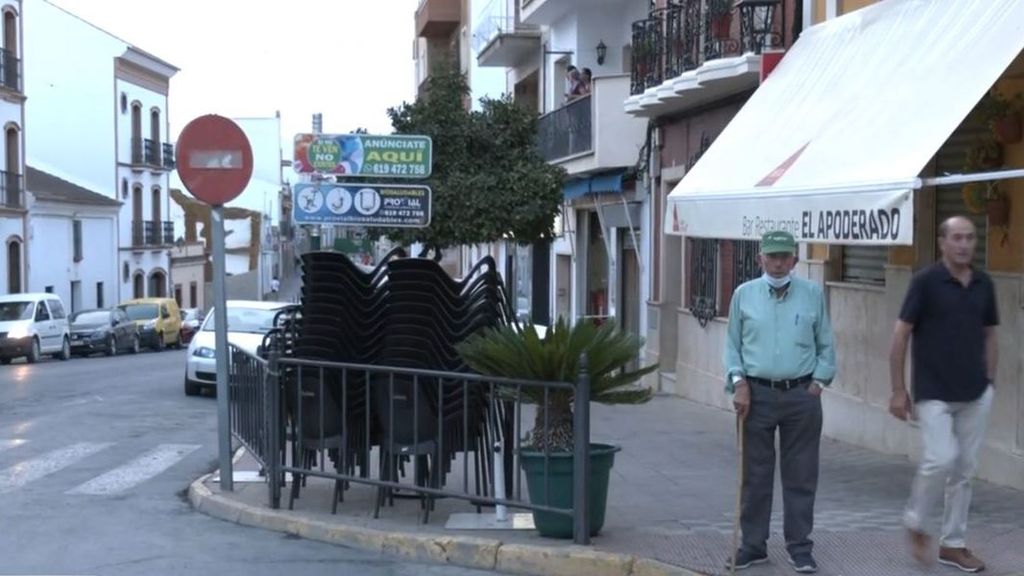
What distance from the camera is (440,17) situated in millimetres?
45094

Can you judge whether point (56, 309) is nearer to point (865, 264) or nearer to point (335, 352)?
point (865, 264)

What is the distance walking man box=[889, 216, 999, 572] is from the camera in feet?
24.3

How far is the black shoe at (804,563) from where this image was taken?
761 cm

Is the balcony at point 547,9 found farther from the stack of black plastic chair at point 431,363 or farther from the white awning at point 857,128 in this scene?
the stack of black plastic chair at point 431,363

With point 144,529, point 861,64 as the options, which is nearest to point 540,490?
point 144,529

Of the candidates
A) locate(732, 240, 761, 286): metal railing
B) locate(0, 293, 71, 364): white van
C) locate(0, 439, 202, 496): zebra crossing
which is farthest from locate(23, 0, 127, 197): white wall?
locate(732, 240, 761, 286): metal railing

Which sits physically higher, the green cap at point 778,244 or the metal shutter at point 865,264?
the green cap at point 778,244

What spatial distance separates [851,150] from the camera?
9359mm

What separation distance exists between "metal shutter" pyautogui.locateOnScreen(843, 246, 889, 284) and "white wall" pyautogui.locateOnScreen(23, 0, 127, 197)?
5185cm

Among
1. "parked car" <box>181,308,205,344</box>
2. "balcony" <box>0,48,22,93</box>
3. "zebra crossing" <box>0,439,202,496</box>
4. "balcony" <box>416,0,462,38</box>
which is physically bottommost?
"parked car" <box>181,308,205,344</box>

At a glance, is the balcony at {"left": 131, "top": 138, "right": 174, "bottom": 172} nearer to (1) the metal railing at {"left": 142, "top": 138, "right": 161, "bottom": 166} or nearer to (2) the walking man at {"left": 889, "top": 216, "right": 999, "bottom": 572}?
(1) the metal railing at {"left": 142, "top": 138, "right": 161, "bottom": 166}

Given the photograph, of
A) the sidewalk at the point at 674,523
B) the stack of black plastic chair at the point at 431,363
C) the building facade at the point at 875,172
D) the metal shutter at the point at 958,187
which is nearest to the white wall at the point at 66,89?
the building facade at the point at 875,172

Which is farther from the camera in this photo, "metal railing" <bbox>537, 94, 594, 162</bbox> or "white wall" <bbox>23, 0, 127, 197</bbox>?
"white wall" <bbox>23, 0, 127, 197</bbox>

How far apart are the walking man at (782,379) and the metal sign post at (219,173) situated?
4.71 meters
